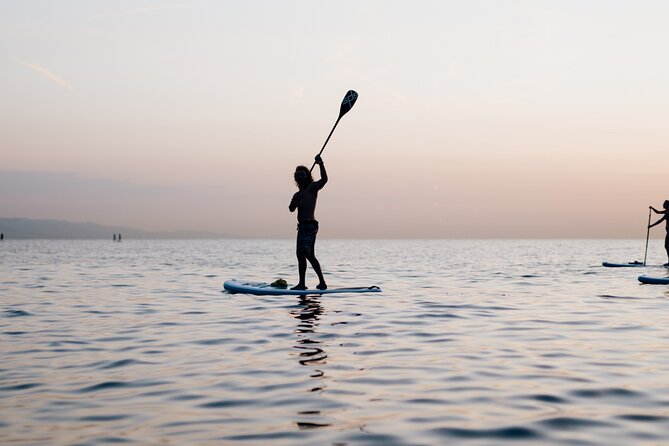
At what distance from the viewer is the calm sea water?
5.46 meters

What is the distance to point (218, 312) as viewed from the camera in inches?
551

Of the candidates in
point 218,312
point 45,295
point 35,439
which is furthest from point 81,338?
point 45,295

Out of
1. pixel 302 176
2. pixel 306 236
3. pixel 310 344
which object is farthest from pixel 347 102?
pixel 310 344

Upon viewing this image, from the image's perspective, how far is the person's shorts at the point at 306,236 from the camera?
1590 cm

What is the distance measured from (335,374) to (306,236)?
28.1 feet

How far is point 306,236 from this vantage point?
1598 cm

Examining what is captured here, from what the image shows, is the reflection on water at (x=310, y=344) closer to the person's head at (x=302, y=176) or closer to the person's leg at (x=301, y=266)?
the person's leg at (x=301, y=266)

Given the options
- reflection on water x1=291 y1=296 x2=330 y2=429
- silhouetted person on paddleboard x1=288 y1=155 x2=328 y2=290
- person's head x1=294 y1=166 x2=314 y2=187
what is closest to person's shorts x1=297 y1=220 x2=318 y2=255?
silhouetted person on paddleboard x1=288 y1=155 x2=328 y2=290

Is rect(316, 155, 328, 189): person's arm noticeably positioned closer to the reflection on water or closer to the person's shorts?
the person's shorts

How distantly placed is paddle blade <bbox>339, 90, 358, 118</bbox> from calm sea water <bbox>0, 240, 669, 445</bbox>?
445cm

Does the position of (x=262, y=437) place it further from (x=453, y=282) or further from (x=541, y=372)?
(x=453, y=282)

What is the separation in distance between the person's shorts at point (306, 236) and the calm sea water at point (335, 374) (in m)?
1.27

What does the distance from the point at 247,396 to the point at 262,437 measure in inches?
54.5

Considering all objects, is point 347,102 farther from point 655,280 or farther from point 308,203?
point 655,280
